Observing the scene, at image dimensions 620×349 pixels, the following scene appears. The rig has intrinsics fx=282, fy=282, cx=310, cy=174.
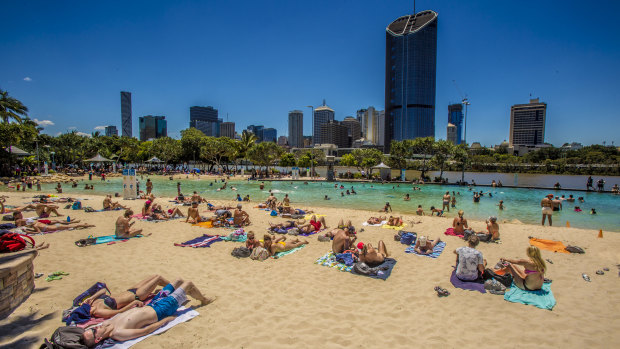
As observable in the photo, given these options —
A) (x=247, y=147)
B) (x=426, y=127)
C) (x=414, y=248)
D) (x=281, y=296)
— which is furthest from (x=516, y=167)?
(x=426, y=127)

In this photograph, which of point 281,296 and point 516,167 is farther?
point 516,167

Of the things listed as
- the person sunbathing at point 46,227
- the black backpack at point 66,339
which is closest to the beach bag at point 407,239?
the black backpack at point 66,339

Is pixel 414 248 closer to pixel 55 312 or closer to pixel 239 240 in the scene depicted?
pixel 239 240

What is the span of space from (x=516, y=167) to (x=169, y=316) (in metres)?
72.9

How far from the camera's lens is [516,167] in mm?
60469

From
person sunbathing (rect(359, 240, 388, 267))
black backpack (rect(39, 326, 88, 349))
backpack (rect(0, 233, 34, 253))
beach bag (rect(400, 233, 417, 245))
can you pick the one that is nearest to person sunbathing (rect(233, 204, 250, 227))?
person sunbathing (rect(359, 240, 388, 267))

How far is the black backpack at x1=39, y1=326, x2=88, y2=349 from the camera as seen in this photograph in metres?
3.35

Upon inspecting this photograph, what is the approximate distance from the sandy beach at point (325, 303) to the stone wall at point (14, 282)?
14cm

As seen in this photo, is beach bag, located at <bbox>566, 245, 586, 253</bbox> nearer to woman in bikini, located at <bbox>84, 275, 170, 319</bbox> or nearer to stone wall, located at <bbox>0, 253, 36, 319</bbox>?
woman in bikini, located at <bbox>84, 275, 170, 319</bbox>

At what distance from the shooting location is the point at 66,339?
346cm

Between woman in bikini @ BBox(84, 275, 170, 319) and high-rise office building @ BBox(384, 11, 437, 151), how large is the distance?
143 metres

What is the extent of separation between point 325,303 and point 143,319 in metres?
2.95

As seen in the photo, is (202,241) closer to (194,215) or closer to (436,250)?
(194,215)

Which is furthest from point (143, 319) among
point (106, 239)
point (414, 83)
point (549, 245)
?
point (414, 83)
